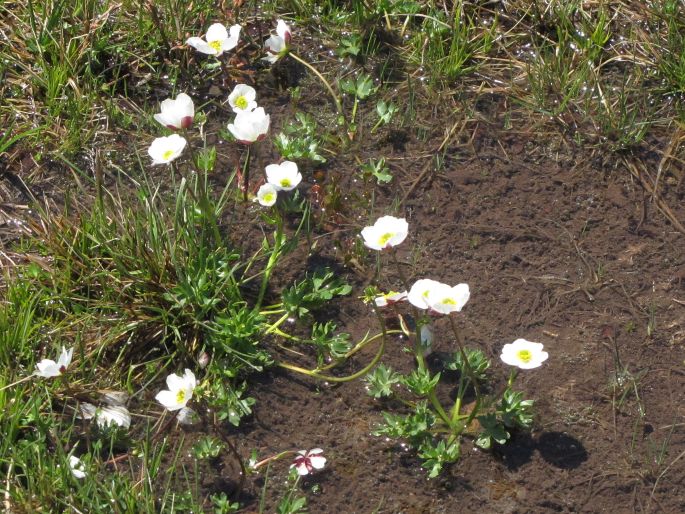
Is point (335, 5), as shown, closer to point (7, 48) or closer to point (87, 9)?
Result: point (87, 9)

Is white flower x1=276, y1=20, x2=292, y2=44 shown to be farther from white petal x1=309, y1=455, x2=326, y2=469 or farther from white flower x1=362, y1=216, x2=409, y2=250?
white petal x1=309, y1=455, x2=326, y2=469

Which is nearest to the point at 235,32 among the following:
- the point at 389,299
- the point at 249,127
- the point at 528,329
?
the point at 249,127

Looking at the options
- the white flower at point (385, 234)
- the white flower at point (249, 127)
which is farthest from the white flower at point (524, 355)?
the white flower at point (249, 127)

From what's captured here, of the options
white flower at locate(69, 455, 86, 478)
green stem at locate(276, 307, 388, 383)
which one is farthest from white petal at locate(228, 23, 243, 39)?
white flower at locate(69, 455, 86, 478)

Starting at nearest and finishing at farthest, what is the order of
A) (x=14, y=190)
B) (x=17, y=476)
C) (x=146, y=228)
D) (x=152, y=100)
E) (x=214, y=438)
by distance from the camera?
(x=17, y=476), (x=214, y=438), (x=146, y=228), (x=14, y=190), (x=152, y=100)

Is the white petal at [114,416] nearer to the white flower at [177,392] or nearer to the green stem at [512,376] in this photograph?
the white flower at [177,392]

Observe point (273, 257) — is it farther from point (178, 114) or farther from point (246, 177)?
point (178, 114)

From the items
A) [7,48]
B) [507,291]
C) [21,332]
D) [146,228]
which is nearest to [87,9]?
[7,48]
